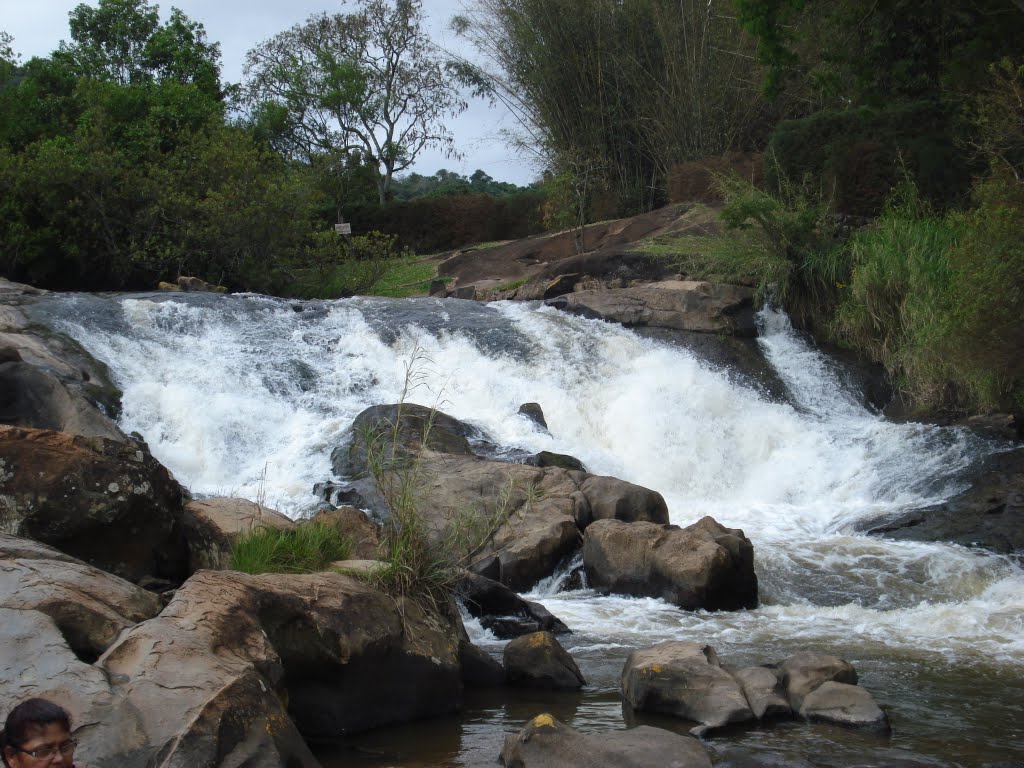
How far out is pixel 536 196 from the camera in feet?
90.1

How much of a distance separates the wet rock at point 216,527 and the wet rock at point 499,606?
4.36 ft

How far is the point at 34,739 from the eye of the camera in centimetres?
254

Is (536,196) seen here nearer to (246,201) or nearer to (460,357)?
(246,201)

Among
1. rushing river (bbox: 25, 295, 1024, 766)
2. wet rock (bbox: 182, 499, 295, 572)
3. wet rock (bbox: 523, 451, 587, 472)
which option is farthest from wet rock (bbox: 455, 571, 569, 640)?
wet rock (bbox: 523, 451, 587, 472)

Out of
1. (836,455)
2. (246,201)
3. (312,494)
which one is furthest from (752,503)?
(246,201)

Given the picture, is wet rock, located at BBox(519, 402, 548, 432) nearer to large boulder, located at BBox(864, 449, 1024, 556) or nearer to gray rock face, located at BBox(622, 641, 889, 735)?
large boulder, located at BBox(864, 449, 1024, 556)

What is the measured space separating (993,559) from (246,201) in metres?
14.4

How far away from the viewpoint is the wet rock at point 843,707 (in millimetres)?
5176

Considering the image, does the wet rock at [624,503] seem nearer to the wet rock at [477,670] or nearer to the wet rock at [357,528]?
the wet rock at [357,528]

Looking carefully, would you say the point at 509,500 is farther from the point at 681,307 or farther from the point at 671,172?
the point at 671,172

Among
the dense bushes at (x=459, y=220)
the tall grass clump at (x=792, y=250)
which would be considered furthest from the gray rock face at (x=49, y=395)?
the dense bushes at (x=459, y=220)

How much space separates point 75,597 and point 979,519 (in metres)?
8.14

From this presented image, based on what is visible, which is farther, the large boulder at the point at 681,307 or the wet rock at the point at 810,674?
the large boulder at the point at 681,307

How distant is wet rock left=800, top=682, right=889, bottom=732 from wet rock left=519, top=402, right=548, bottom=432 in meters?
7.12
